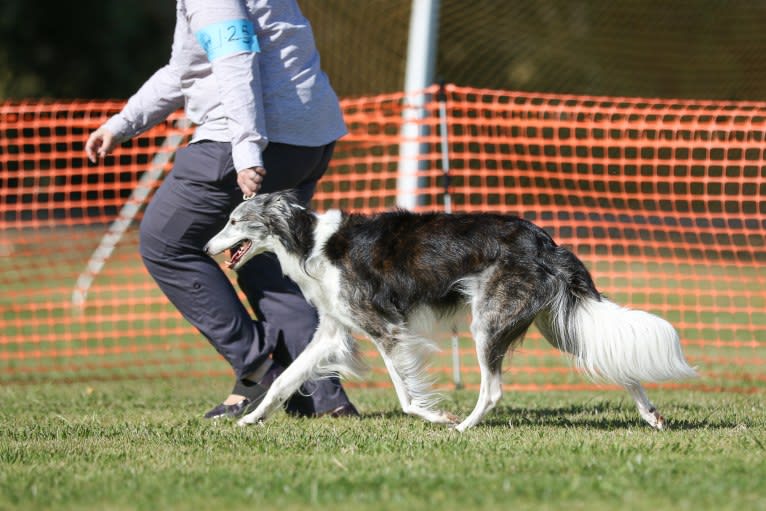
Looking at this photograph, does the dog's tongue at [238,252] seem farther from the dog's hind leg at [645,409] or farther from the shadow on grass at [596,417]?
the dog's hind leg at [645,409]

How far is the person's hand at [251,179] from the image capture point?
480cm

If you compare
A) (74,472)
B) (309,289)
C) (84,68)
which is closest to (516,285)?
(309,289)

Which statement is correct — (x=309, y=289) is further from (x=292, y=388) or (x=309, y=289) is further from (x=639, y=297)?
(x=639, y=297)

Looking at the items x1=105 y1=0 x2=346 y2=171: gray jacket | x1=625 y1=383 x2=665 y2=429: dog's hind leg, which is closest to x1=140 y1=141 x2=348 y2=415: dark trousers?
x1=105 y1=0 x2=346 y2=171: gray jacket

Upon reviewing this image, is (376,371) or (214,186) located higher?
(214,186)

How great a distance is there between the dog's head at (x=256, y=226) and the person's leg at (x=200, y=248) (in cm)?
20

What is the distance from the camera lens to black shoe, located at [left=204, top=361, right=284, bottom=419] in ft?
18.1

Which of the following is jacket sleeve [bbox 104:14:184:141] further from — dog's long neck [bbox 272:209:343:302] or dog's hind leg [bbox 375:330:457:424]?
dog's hind leg [bbox 375:330:457:424]

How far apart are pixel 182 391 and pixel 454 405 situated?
6.45 ft

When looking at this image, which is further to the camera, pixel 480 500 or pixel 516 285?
pixel 516 285

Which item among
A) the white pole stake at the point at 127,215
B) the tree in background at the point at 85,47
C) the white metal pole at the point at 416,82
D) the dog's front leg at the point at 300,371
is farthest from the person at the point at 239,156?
the tree in background at the point at 85,47

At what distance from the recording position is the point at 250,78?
4.83 m

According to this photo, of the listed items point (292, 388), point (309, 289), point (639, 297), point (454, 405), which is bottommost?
point (639, 297)

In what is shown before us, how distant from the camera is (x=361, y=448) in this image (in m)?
4.33
